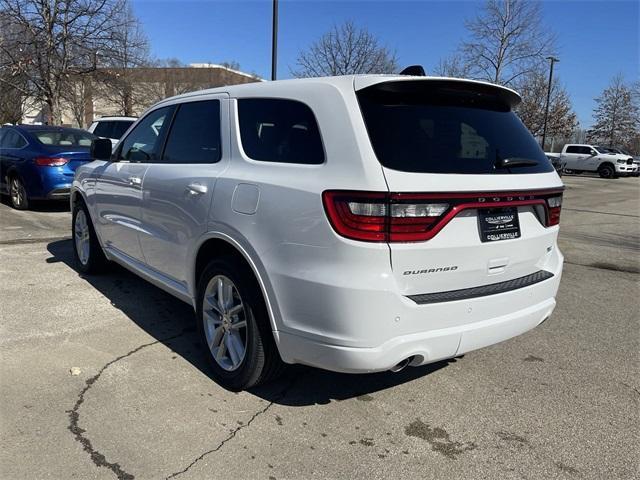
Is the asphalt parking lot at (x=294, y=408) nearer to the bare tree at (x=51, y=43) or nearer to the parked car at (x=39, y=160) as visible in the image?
the parked car at (x=39, y=160)

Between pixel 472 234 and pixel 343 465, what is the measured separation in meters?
1.30

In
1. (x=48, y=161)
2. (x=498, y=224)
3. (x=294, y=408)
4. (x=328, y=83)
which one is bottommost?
(x=294, y=408)

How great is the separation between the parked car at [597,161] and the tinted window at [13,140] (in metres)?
29.7

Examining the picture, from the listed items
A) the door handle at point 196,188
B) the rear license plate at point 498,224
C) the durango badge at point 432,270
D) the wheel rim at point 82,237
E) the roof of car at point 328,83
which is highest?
the roof of car at point 328,83

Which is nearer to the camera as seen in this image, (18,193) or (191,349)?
(191,349)

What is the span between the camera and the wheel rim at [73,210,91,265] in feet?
18.1

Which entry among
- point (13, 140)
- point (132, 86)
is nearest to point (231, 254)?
point (13, 140)

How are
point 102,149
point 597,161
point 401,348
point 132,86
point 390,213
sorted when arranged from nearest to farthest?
point 390,213, point 401,348, point 102,149, point 132,86, point 597,161

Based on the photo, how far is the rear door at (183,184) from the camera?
11.1 feet

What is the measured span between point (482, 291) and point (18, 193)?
9.36 m

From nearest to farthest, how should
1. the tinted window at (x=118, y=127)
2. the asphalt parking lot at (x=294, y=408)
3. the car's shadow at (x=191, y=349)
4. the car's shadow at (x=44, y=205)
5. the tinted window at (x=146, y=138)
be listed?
the asphalt parking lot at (x=294, y=408) < the car's shadow at (x=191, y=349) < the tinted window at (x=146, y=138) < the car's shadow at (x=44, y=205) < the tinted window at (x=118, y=127)

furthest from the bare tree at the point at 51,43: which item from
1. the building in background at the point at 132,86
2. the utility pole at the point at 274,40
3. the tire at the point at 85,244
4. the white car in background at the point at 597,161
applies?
the white car in background at the point at 597,161

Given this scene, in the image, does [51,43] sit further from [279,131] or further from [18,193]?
[279,131]

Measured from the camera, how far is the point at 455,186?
2574mm
